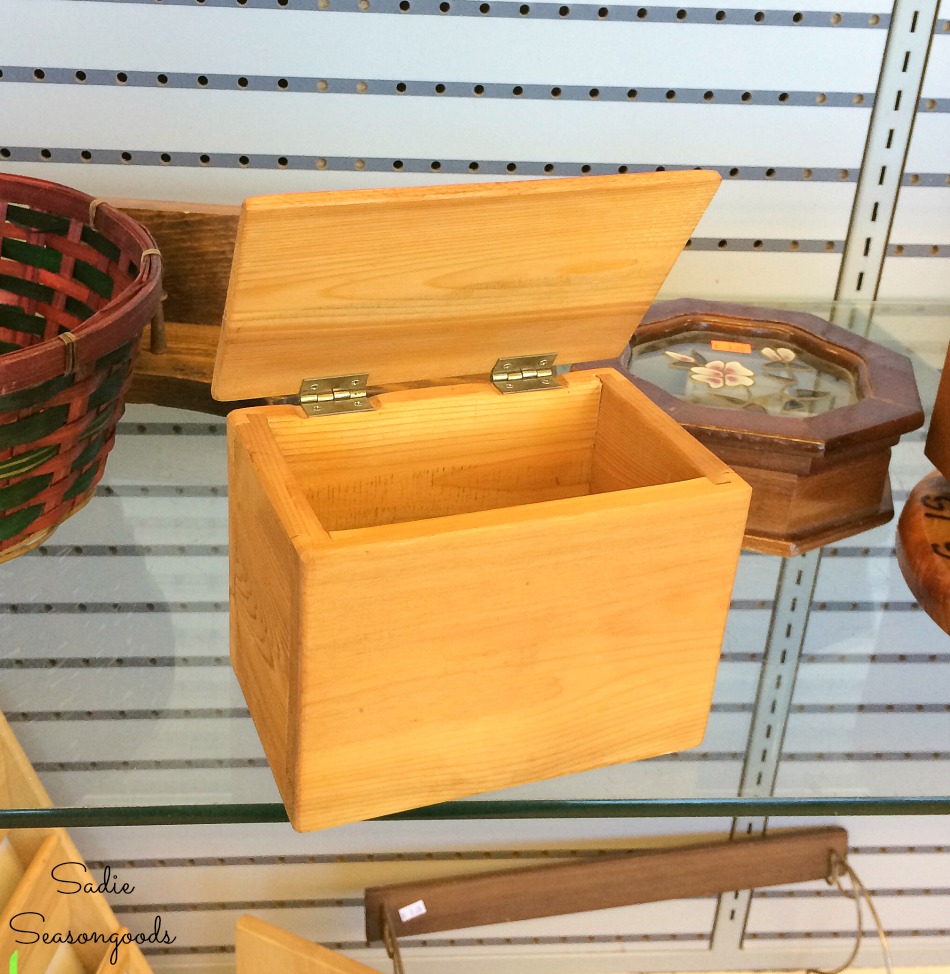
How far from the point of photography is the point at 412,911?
1.13m

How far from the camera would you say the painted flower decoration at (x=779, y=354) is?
2.91 feet

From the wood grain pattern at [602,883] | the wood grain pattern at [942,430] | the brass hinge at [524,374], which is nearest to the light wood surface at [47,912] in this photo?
the wood grain pattern at [602,883]

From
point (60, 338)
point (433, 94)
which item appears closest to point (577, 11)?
point (433, 94)

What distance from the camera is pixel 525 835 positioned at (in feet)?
3.87

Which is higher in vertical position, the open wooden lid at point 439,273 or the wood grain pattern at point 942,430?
the open wooden lid at point 439,273

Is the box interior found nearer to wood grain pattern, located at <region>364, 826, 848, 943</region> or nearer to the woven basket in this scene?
the woven basket

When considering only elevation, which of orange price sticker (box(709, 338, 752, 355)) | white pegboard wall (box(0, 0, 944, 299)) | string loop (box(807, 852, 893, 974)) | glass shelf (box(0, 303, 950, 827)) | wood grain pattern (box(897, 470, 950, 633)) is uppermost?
white pegboard wall (box(0, 0, 944, 299))

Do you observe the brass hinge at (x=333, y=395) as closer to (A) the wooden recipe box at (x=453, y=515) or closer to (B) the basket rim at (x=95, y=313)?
(A) the wooden recipe box at (x=453, y=515)

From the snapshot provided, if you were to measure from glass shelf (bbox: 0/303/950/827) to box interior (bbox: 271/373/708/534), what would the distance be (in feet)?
0.52

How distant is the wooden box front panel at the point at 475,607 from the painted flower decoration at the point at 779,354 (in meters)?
0.25

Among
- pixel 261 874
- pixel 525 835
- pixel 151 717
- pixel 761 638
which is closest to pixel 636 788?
pixel 761 638

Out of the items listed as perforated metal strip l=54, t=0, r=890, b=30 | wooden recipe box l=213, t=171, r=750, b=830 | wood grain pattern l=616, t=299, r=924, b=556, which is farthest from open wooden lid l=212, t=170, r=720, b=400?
perforated metal strip l=54, t=0, r=890, b=30

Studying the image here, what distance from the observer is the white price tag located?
3.71 ft

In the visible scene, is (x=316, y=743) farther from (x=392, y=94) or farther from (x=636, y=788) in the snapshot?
(x=392, y=94)
